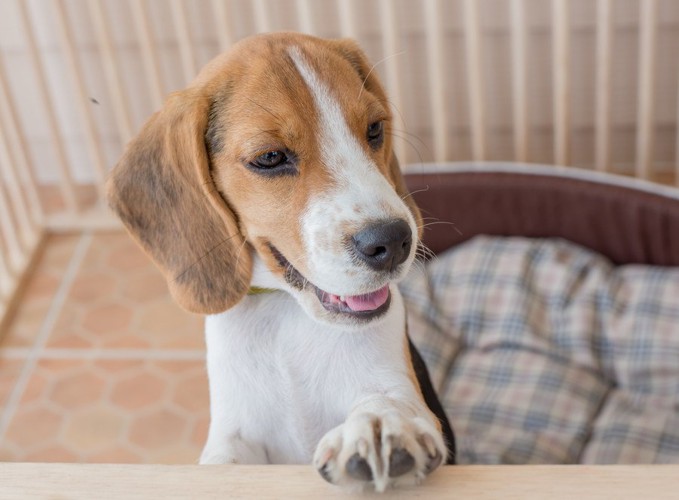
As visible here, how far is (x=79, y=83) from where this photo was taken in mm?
2936

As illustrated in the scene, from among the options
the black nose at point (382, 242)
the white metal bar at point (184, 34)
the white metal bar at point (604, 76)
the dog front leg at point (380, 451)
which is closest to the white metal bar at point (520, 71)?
the white metal bar at point (604, 76)

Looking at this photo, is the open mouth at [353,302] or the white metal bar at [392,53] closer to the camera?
the open mouth at [353,302]

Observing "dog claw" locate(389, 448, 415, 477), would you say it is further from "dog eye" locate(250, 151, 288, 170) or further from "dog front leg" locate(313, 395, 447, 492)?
"dog eye" locate(250, 151, 288, 170)

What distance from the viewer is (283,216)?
1290mm

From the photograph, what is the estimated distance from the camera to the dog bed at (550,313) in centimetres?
221

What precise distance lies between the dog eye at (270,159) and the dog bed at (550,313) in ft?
3.22

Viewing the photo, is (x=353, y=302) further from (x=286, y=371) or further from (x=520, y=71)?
(x=520, y=71)

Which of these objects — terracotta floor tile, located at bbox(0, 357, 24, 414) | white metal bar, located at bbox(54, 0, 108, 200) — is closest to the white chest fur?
terracotta floor tile, located at bbox(0, 357, 24, 414)

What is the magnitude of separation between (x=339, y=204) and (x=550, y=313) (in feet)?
4.78

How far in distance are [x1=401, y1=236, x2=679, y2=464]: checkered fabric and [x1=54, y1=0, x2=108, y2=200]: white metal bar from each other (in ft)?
3.79

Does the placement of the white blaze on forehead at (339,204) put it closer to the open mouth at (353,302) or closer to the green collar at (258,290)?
the open mouth at (353,302)

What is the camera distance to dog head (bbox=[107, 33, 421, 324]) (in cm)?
123

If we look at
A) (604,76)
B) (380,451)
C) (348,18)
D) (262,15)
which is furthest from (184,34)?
(380,451)

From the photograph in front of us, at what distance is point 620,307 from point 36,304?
6.01 ft
